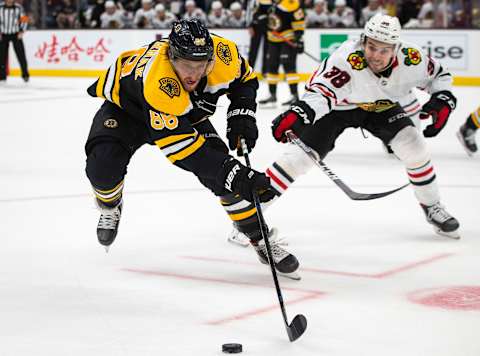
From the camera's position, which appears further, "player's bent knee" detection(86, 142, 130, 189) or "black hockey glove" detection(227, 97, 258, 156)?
"player's bent knee" detection(86, 142, 130, 189)

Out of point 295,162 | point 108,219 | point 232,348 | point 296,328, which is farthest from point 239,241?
point 232,348

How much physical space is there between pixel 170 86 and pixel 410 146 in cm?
135

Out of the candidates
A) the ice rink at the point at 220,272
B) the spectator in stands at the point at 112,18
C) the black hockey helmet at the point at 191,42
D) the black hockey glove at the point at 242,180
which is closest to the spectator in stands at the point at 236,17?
the spectator in stands at the point at 112,18

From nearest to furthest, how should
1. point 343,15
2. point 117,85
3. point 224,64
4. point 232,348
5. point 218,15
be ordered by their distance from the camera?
point 232,348, point 224,64, point 117,85, point 343,15, point 218,15

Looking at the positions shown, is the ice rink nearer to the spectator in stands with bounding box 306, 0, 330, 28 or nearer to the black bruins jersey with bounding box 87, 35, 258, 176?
the black bruins jersey with bounding box 87, 35, 258, 176

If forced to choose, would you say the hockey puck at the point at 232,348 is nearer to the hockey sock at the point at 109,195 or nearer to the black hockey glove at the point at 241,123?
the black hockey glove at the point at 241,123

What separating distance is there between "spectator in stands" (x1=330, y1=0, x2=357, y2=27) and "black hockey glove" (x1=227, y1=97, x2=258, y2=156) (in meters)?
9.45

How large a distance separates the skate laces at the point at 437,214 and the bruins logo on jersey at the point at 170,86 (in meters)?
1.56

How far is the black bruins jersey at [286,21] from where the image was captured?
34.0ft

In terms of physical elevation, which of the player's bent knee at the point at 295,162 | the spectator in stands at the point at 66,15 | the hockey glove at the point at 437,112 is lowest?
the spectator in stands at the point at 66,15

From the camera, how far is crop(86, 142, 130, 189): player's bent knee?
387 centimetres

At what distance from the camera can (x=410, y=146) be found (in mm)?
4246

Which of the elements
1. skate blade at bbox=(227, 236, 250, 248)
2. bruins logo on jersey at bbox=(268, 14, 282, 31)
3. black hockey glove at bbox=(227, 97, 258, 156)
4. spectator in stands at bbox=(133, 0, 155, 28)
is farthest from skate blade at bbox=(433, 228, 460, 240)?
spectator in stands at bbox=(133, 0, 155, 28)

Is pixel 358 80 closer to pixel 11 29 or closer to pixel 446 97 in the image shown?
pixel 446 97
